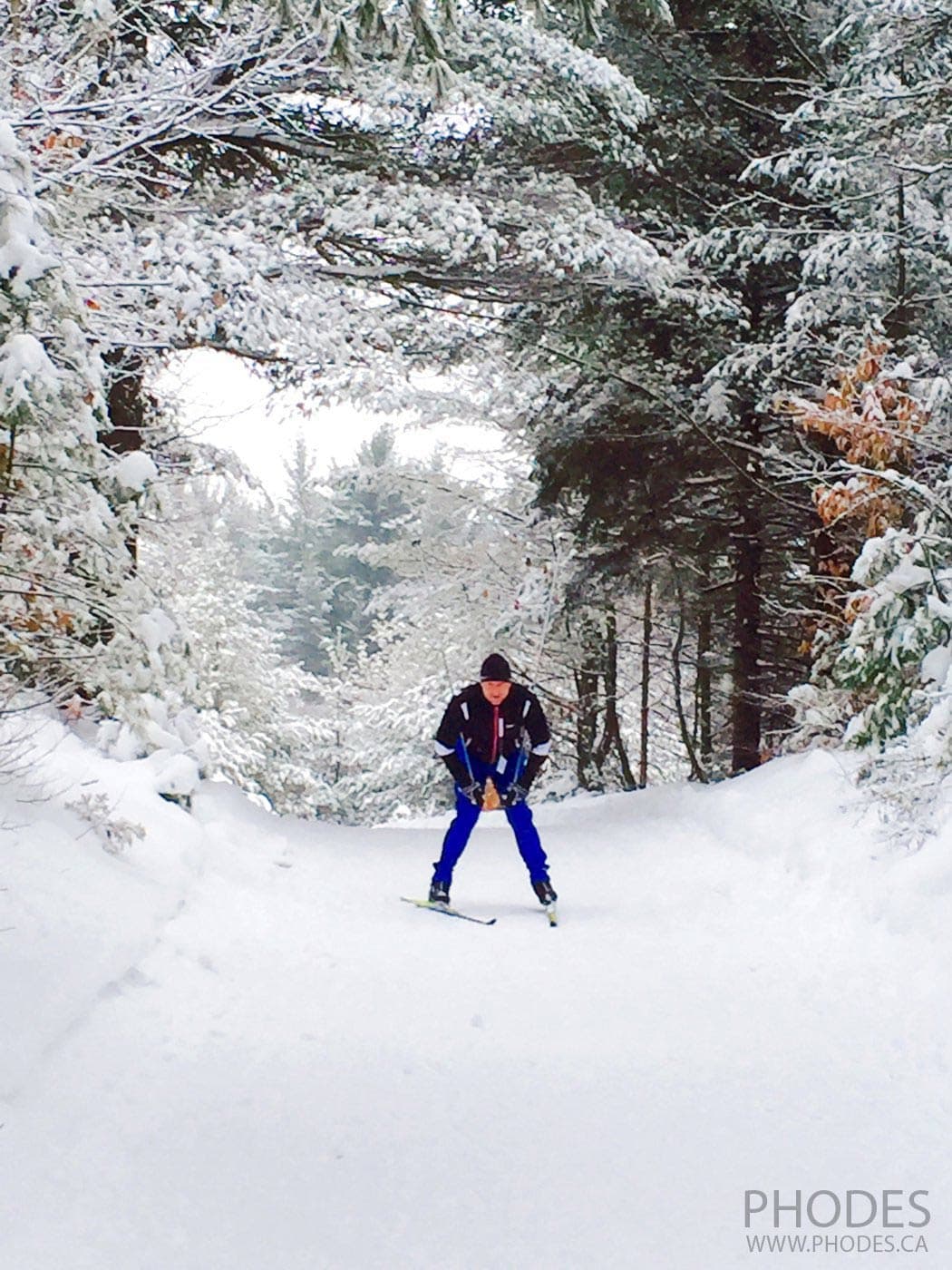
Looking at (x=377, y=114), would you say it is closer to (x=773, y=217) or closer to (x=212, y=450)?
(x=212, y=450)

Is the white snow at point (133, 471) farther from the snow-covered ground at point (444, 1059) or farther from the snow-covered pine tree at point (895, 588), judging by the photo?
the snow-covered pine tree at point (895, 588)

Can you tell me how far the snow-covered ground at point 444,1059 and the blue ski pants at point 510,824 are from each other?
14.0 inches

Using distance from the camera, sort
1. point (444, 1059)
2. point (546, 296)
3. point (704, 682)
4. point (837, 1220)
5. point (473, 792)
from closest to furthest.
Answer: point (837, 1220) < point (444, 1059) < point (473, 792) < point (546, 296) < point (704, 682)

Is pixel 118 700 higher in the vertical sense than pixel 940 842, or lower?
higher

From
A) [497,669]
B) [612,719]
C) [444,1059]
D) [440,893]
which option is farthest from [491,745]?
[612,719]

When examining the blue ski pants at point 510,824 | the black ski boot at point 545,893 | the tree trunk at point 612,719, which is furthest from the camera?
the tree trunk at point 612,719

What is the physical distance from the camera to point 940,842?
6566 mm

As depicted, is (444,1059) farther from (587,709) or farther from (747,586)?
(587,709)

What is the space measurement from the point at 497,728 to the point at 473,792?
1.70ft

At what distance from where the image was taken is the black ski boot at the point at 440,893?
810cm

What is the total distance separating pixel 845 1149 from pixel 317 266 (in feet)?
27.6

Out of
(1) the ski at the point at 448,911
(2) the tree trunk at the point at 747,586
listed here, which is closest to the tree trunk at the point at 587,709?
(2) the tree trunk at the point at 747,586

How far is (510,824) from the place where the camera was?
27.2ft

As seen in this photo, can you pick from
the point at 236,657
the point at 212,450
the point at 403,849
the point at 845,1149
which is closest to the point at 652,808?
the point at 403,849
